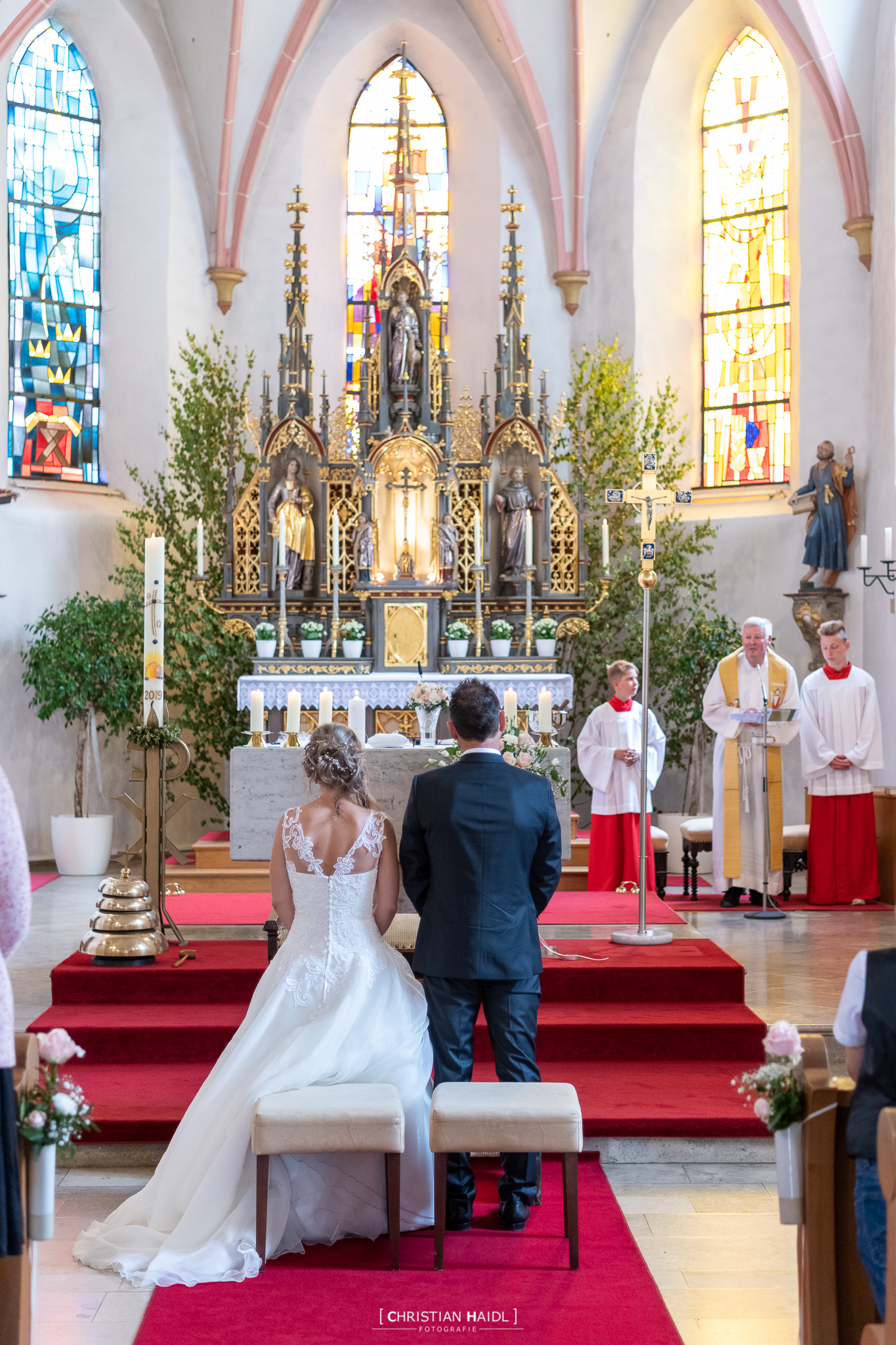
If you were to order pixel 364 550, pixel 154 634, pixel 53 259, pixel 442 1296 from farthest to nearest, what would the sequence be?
pixel 53 259
pixel 364 550
pixel 154 634
pixel 442 1296

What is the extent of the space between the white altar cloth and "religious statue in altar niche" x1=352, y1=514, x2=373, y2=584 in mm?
986

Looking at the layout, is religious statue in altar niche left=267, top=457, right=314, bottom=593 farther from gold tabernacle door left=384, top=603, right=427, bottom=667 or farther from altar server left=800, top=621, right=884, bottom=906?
altar server left=800, top=621, right=884, bottom=906

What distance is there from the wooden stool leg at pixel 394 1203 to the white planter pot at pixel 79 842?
331 inches

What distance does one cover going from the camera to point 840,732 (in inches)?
394

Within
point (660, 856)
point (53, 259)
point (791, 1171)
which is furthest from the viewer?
point (53, 259)

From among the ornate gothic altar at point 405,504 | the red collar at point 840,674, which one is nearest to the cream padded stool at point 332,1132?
the red collar at point 840,674

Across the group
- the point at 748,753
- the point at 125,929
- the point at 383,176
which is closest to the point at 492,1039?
the point at 125,929

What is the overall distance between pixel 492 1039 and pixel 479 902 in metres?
0.47

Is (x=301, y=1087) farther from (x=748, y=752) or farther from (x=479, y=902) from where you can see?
(x=748, y=752)

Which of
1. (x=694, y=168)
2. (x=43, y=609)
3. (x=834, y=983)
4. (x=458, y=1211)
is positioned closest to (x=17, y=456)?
(x=43, y=609)

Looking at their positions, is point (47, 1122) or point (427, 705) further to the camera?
point (427, 705)

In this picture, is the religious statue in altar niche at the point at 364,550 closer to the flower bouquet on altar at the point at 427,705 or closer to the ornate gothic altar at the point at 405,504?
the ornate gothic altar at the point at 405,504

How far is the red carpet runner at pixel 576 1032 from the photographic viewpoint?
5355mm

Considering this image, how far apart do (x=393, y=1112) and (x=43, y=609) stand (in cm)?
968
